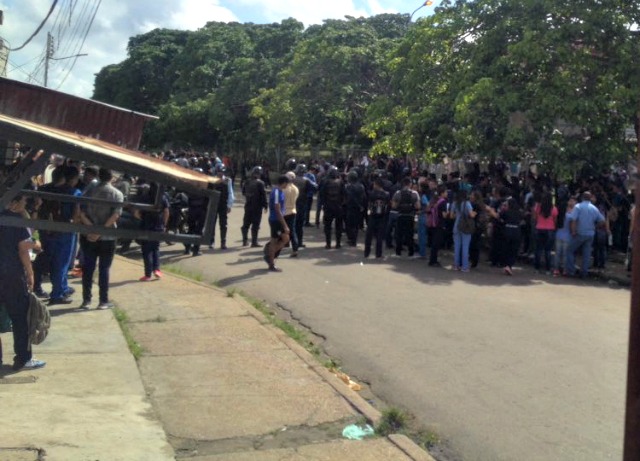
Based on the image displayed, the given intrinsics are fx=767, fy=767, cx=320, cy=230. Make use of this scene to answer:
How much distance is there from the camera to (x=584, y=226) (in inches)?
549

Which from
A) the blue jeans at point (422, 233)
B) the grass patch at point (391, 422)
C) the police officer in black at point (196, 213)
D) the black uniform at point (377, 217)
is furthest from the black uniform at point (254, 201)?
the grass patch at point (391, 422)

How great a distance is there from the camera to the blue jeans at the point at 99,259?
31.2ft

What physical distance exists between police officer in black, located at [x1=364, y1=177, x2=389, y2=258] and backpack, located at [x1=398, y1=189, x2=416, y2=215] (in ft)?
1.34

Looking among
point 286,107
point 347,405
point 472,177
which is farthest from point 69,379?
point 286,107

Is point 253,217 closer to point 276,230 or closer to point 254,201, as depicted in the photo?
point 254,201

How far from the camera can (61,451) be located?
521 cm

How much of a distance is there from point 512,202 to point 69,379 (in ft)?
31.5

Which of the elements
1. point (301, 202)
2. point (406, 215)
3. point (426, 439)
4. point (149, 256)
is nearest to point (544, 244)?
point (406, 215)

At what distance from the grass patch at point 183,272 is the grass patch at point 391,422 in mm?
6817

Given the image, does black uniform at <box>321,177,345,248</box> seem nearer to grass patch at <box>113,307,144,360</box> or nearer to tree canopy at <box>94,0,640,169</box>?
tree canopy at <box>94,0,640,169</box>

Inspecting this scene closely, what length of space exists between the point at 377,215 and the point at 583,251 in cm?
390

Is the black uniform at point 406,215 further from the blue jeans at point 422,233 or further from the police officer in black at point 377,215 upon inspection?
the police officer in black at point 377,215

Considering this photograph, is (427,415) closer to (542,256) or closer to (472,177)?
(542,256)

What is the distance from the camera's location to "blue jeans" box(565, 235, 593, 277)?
1409 centimetres
